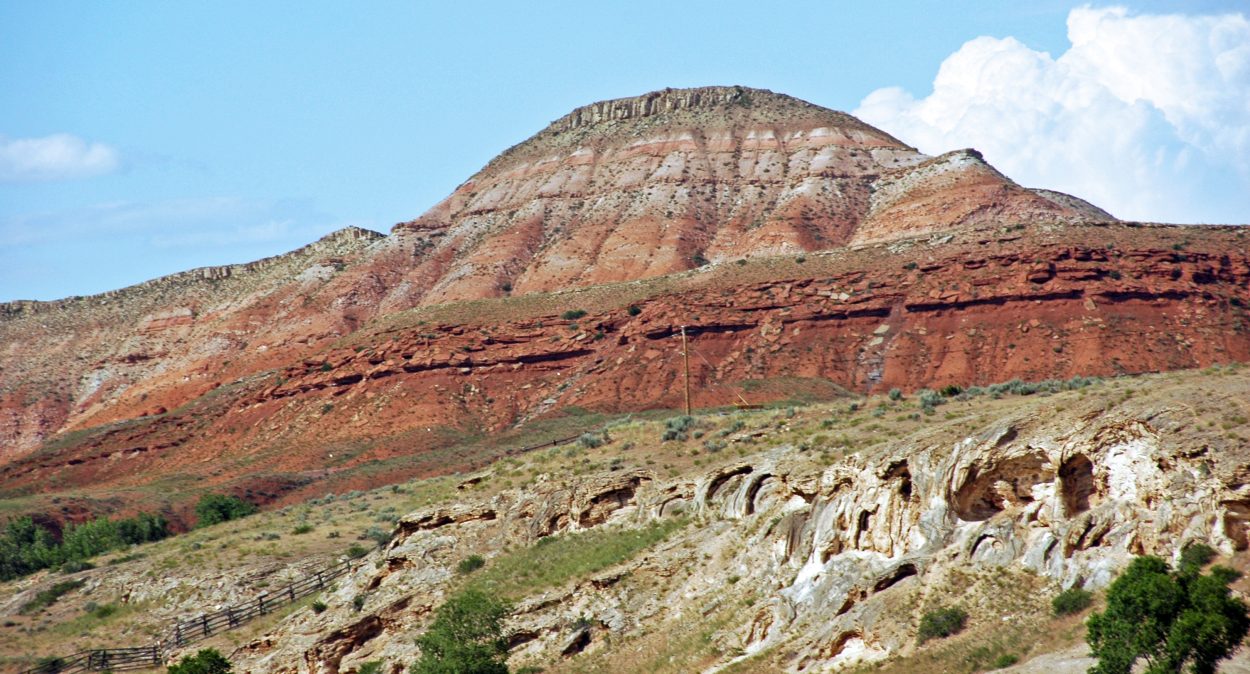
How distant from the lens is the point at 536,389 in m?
86.6

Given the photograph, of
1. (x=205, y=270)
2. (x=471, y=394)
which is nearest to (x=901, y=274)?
Answer: (x=471, y=394)

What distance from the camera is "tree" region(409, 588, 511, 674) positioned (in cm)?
3356

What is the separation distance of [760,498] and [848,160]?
99.0 m

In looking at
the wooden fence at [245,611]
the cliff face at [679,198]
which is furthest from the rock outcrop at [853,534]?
the cliff face at [679,198]

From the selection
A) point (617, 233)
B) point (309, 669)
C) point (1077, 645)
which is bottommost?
point (309, 669)

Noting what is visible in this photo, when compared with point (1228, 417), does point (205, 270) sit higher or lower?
higher

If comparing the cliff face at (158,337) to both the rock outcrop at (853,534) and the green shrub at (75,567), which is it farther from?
the rock outcrop at (853,534)

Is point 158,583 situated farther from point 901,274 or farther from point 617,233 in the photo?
point 617,233

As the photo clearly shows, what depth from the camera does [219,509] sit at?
226ft

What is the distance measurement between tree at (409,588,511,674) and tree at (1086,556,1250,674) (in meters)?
16.2

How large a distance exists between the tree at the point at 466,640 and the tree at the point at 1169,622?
639 inches

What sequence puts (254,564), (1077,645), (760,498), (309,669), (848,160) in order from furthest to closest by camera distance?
(848,160)
(254,564)
(309,669)
(760,498)
(1077,645)

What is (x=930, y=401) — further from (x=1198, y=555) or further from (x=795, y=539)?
(x=1198, y=555)

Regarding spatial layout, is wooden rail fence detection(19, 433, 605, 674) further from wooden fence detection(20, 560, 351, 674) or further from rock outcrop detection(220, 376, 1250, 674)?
rock outcrop detection(220, 376, 1250, 674)
